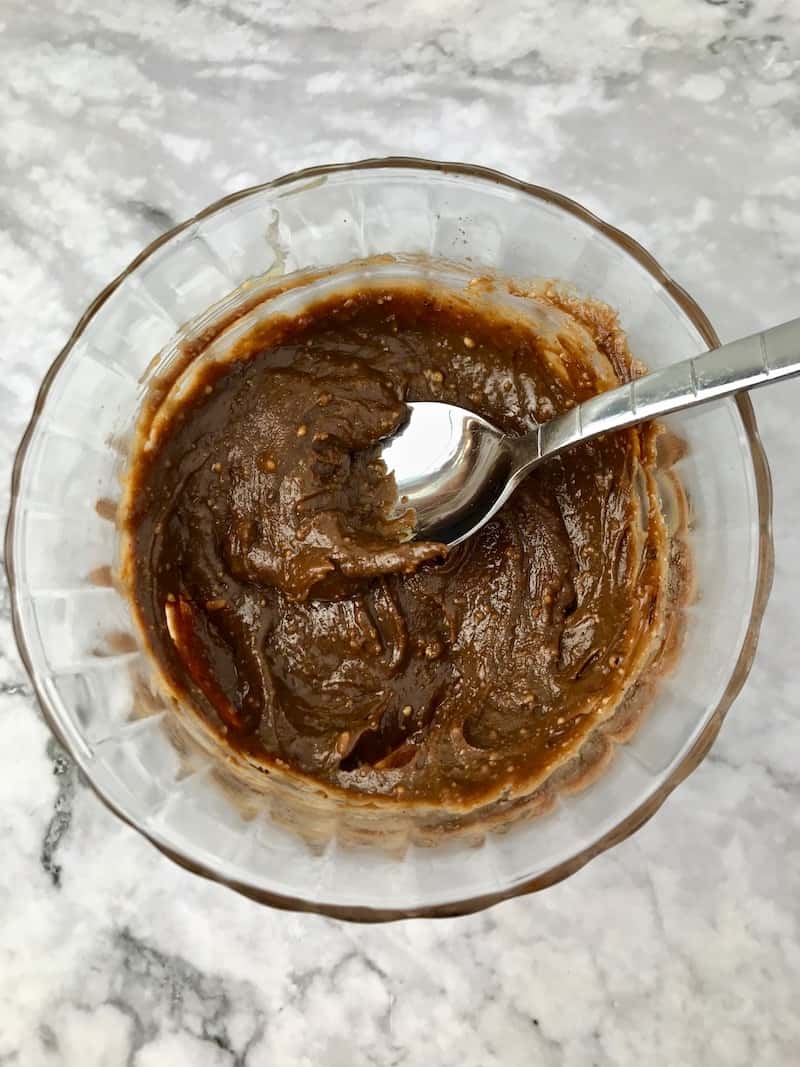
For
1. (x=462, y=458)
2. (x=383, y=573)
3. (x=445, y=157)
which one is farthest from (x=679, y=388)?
(x=445, y=157)

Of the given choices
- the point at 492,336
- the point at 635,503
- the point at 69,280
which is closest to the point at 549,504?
the point at 635,503

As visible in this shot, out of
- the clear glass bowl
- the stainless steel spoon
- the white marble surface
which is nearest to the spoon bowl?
the stainless steel spoon

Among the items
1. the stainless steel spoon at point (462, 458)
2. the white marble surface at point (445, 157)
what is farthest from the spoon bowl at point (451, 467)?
the white marble surface at point (445, 157)

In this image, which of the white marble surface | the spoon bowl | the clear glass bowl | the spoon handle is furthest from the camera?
the white marble surface

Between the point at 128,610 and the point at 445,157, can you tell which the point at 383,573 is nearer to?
the point at 128,610

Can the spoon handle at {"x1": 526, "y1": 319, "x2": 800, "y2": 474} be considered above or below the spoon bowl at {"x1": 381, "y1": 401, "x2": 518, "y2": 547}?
above

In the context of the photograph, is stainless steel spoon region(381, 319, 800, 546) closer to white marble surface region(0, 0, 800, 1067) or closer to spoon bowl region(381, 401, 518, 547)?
spoon bowl region(381, 401, 518, 547)

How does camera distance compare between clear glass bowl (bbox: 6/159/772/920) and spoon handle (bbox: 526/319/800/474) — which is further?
clear glass bowl (bbox: 6/159/772/920)
